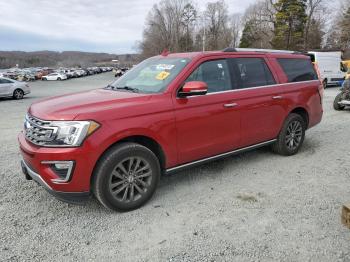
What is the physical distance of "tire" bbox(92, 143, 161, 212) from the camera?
3463 millimetres

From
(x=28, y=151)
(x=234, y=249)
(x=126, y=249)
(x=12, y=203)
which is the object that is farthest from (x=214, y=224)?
(x=12, y=203)

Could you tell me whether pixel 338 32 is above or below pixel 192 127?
above

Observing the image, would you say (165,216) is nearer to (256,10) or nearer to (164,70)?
(164,70)

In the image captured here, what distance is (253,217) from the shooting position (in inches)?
141

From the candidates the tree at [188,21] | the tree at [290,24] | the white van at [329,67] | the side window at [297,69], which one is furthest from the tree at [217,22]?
the side window at [297,69]

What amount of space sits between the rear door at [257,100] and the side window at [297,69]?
→ 47 centimetres

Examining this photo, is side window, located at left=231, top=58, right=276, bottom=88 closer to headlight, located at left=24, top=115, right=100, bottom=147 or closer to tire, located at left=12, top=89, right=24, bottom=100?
headlight, located at left=24, top=115, right=100, bottom=147

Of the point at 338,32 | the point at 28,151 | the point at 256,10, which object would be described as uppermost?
the point at 256,10

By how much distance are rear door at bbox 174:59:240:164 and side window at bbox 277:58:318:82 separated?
1.50 meters

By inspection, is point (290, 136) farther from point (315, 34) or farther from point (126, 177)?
point (315, 34)

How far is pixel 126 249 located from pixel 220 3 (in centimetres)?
8851

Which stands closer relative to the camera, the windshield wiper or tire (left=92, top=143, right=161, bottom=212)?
tire (left=92, top=143, right=161, bottom=212)

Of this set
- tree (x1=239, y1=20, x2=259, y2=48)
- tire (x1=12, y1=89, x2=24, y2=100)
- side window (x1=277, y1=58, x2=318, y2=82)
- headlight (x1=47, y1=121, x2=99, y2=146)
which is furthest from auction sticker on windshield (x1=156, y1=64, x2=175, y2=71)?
tree (x1=239, y1=20, x2=259, y2=48)

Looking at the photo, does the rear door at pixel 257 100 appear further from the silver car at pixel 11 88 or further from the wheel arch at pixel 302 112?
the silver car at pixel 11 88
